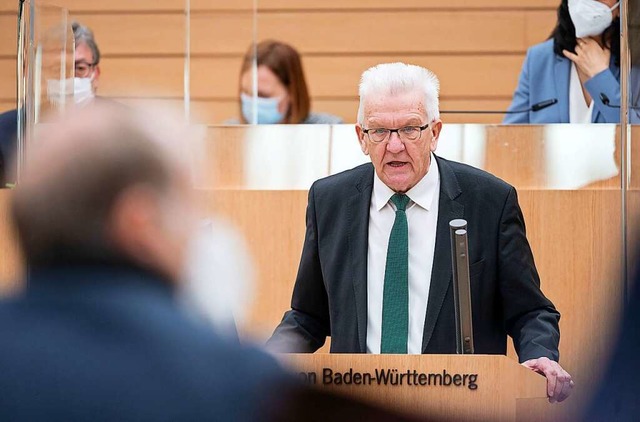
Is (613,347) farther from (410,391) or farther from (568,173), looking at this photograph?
(568,173)

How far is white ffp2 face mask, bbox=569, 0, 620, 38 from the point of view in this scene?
5012 mm

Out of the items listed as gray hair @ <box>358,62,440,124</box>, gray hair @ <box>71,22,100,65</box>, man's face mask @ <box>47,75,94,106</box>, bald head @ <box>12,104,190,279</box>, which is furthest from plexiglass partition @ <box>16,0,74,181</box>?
bald head @ <box>12,104,190,279</box>

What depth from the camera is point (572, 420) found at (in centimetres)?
162

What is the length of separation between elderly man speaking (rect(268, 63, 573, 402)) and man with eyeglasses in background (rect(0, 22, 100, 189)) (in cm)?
80

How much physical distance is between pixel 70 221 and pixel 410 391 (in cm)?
85

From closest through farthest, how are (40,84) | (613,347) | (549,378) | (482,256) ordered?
(613,347) < (549,378) < (482,256) < (40,84)

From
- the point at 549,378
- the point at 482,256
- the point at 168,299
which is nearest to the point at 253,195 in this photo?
the point at 482,256

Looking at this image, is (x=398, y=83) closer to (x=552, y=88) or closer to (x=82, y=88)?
(x=82, y=88)

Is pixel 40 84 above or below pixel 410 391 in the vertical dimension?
above

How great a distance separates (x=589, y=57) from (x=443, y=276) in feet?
6.88

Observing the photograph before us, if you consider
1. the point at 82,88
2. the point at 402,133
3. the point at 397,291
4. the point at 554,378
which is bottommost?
the point at 554,378

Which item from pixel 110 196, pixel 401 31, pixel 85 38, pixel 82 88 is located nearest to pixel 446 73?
pixel 401 31

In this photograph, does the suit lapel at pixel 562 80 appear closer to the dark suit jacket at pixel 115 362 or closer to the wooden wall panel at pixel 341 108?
the wooden wall panel at pixel 341 108

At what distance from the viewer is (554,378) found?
105 inches
